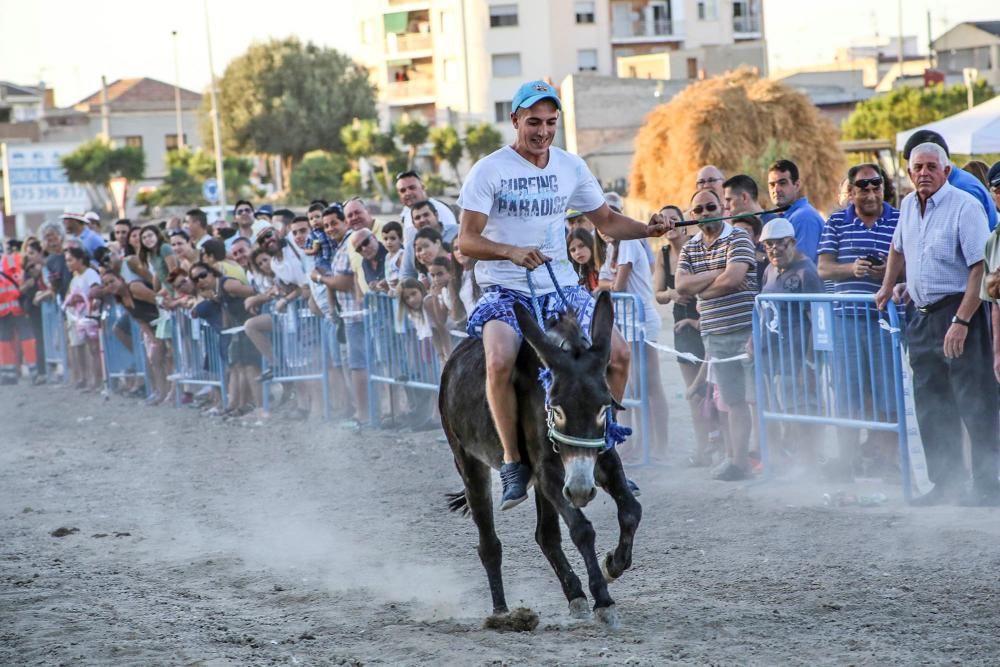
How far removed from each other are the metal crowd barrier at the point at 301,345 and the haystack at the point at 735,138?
15141 millimetres

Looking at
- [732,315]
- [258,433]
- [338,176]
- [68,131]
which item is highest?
[68,131]

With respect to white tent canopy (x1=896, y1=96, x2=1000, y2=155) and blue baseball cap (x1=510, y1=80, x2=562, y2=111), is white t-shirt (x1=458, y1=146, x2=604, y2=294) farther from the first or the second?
white tent canopy (x1=896, y1=96, x2=1000, y2=155)

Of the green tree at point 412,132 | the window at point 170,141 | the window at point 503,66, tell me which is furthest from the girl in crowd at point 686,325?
the window at point 170,141

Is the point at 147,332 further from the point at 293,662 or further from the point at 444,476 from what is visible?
the point at 293,662

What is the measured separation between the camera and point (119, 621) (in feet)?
22.7

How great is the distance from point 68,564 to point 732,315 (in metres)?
5.18

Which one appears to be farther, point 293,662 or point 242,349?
point 242,349

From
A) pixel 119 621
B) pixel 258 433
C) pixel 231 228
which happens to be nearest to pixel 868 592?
pixel 119 621

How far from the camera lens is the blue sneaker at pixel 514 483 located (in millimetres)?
6523

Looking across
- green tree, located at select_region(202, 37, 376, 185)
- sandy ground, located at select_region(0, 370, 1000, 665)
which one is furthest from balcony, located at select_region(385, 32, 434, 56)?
sandy ground, located at select_region(0, 370, 1000, 665)

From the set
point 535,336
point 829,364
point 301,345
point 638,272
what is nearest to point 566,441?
point 535,336

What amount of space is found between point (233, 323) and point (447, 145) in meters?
55.0

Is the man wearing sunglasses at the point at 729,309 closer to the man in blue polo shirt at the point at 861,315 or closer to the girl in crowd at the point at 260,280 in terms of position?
the man in blue polo shirt at the point at 861,315

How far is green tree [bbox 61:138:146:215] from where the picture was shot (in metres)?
75.4
